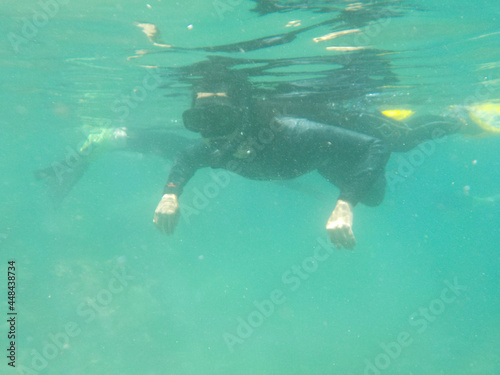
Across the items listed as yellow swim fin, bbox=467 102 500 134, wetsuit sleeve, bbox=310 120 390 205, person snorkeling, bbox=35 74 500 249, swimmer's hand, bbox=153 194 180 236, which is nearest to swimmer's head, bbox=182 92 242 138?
person snorkeling, bbox=35 74 500 249

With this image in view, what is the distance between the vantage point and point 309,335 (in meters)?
20.6

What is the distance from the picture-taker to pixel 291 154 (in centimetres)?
582

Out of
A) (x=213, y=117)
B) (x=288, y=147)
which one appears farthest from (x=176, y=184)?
(x=288, y=147)

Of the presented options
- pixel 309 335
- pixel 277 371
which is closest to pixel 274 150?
pixel 277 371

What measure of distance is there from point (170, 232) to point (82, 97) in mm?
12531

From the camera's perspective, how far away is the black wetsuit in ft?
15.8

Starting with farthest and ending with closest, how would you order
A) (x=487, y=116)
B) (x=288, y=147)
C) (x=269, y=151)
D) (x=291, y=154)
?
(x=487, y=116)
(x=269, y=151)
(x=291, y=154)
(x=288, y=147)

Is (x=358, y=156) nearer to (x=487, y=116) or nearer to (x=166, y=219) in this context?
(x=166, y=219)

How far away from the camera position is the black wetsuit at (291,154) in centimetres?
480

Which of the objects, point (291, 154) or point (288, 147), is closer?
point (288, 147)

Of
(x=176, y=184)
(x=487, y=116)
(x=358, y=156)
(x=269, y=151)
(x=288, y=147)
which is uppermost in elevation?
(x=358, y=156)

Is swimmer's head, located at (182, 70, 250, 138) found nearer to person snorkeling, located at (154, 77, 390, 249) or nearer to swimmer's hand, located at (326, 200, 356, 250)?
person snorkeling, located at (154, 77, 390, 249)

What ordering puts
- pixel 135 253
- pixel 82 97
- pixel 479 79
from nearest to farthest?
pixel 479 79 < pixel 82 97 < pixel 135 253

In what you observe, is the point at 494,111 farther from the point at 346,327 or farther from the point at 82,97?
the point at 82,97
